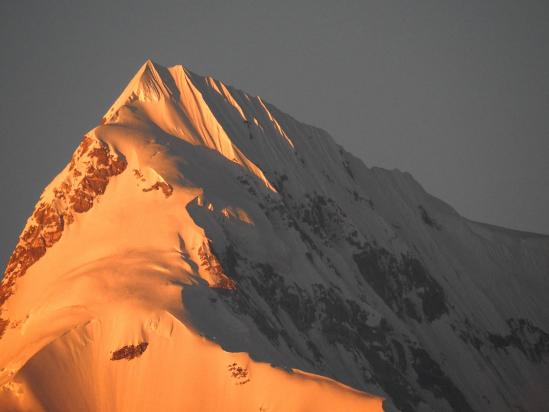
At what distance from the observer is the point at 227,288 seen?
138625mm

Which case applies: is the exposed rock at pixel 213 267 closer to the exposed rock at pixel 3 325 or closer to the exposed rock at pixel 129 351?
the exposed rock at pixel 129 351

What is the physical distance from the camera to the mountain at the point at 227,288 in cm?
13062

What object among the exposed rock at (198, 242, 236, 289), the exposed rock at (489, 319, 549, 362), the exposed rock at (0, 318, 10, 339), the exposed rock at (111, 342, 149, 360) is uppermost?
the exposed rock at (489, 319, 549, 362)

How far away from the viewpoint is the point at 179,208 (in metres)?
146

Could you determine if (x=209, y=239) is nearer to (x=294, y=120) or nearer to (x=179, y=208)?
(x=179, y=208)

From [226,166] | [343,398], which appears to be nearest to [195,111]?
[226,166]

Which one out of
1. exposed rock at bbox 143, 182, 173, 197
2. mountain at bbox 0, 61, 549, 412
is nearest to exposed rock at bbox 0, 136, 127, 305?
mountain at bbox 0, 61, 549, 412

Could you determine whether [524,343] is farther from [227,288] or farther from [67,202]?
[227,288]

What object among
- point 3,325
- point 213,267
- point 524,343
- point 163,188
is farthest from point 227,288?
point 524,343

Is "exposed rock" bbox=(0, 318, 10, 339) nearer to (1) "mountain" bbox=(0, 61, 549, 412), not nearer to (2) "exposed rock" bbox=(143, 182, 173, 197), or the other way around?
(1) "mountain" bbox=(0, 61, 549, 412)

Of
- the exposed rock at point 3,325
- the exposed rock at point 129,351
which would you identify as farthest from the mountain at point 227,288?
the exposed rock at point 3,325

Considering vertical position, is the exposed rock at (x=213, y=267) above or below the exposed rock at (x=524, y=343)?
below

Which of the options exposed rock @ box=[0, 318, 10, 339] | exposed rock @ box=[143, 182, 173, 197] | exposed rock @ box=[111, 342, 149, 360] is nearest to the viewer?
exposed rock @ box=[111, 342, 149, 360]

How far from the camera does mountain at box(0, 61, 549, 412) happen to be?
13062cm
